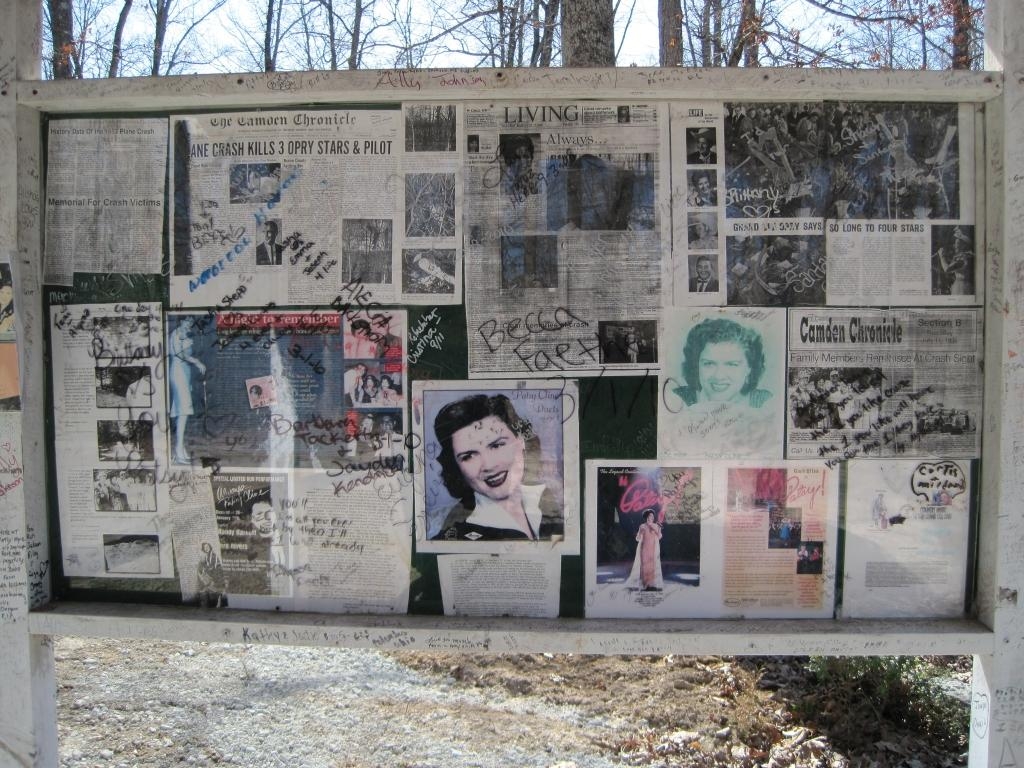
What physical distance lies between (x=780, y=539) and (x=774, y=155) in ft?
3.96

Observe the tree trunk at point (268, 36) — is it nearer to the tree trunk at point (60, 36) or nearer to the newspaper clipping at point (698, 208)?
the tree trunk at point (60, 36)

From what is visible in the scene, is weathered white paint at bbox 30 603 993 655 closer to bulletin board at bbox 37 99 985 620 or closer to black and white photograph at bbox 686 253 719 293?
bulletin board at bbox 37 99 985 620

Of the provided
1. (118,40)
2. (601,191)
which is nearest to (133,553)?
(601,191)

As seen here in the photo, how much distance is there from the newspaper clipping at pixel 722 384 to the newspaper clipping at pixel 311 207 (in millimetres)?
740

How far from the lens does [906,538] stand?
2330mm

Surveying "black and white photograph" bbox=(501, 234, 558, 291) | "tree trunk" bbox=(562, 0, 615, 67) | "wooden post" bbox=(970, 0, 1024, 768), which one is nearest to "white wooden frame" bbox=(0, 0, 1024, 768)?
"wooden post" bbox=(970, 0, 1024, 768)

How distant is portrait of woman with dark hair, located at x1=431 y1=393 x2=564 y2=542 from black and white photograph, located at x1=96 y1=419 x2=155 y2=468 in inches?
37.8

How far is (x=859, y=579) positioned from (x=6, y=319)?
112 inches

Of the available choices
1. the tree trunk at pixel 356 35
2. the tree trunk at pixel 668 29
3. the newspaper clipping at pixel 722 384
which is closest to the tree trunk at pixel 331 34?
the tree trunk at pixel 356 35

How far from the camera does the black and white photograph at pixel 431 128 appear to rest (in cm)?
232

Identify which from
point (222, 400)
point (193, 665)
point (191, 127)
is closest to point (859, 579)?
point (222, 400)

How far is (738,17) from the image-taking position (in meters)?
8.07

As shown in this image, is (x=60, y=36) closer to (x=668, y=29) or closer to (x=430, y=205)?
(x=668, y=29)

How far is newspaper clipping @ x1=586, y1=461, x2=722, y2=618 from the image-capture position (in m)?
2.33
